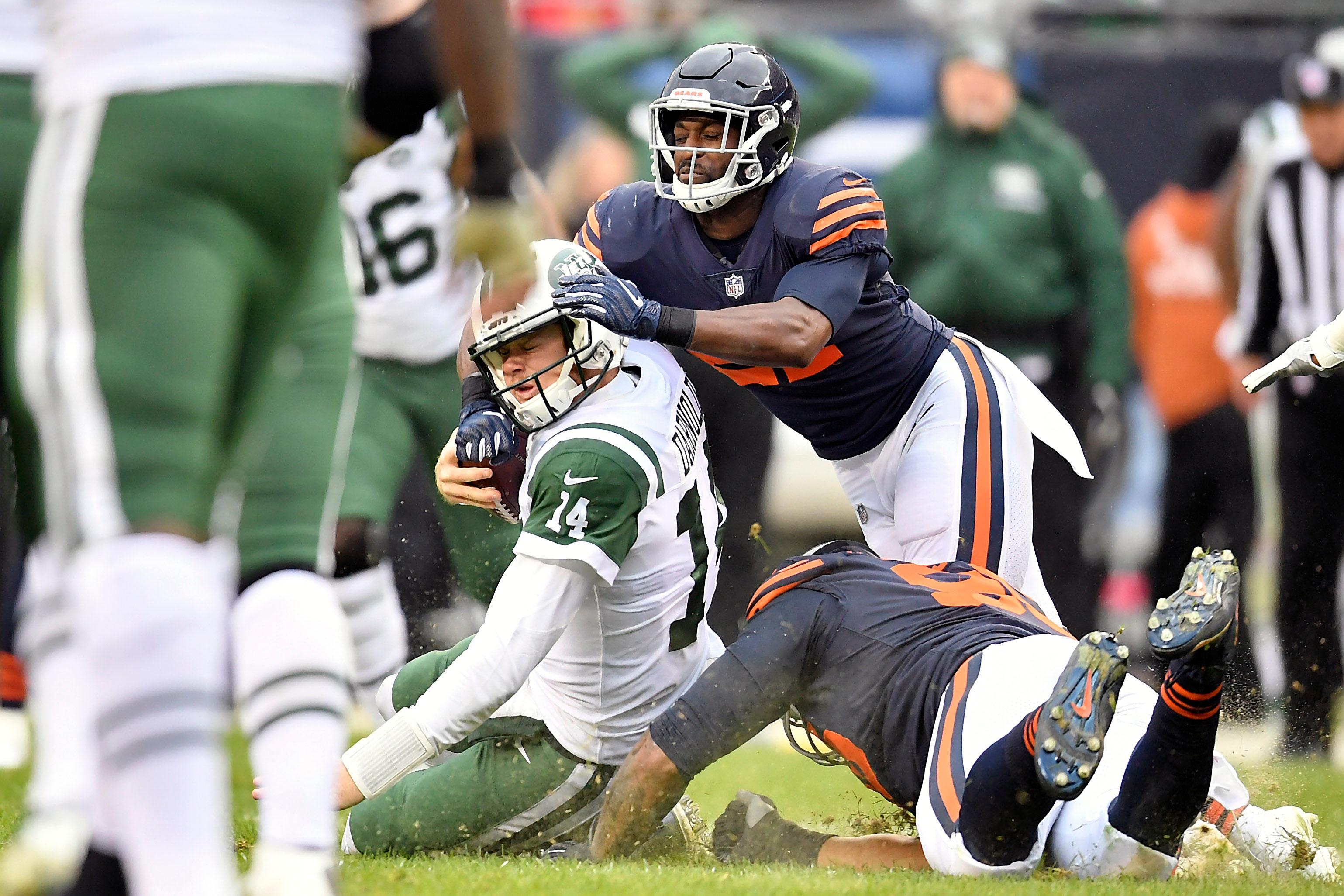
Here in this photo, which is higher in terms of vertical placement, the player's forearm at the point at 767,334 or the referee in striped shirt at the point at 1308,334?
the player's forearm at the point at 767,334

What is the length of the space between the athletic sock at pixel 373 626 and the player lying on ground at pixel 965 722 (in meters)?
1.35

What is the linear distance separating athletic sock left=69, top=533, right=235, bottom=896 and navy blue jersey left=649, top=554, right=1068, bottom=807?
144cm

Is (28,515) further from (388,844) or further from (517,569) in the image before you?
(388,844)

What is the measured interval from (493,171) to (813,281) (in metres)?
1.64

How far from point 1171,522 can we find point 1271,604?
0.51 m

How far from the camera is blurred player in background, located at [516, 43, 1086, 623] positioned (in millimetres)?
3998

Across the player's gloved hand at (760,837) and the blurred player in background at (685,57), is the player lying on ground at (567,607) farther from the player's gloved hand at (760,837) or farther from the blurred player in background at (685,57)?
the blurred player in background at (685,57)

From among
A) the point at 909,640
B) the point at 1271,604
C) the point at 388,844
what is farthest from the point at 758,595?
the point at 1271,604

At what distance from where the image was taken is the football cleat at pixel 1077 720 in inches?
108

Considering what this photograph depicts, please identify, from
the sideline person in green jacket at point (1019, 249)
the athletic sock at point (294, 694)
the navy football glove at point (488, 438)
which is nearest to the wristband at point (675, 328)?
the navy football glove at point (488, 438)

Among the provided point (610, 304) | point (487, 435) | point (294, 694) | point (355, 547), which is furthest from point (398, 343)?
point (294, 694)

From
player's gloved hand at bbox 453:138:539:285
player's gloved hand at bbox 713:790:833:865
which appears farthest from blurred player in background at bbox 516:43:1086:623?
player's gloved hand at bbox 453:138:539:285

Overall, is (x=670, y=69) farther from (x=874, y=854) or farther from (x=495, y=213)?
(x=495, y=213)

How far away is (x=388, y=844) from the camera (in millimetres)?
3457
